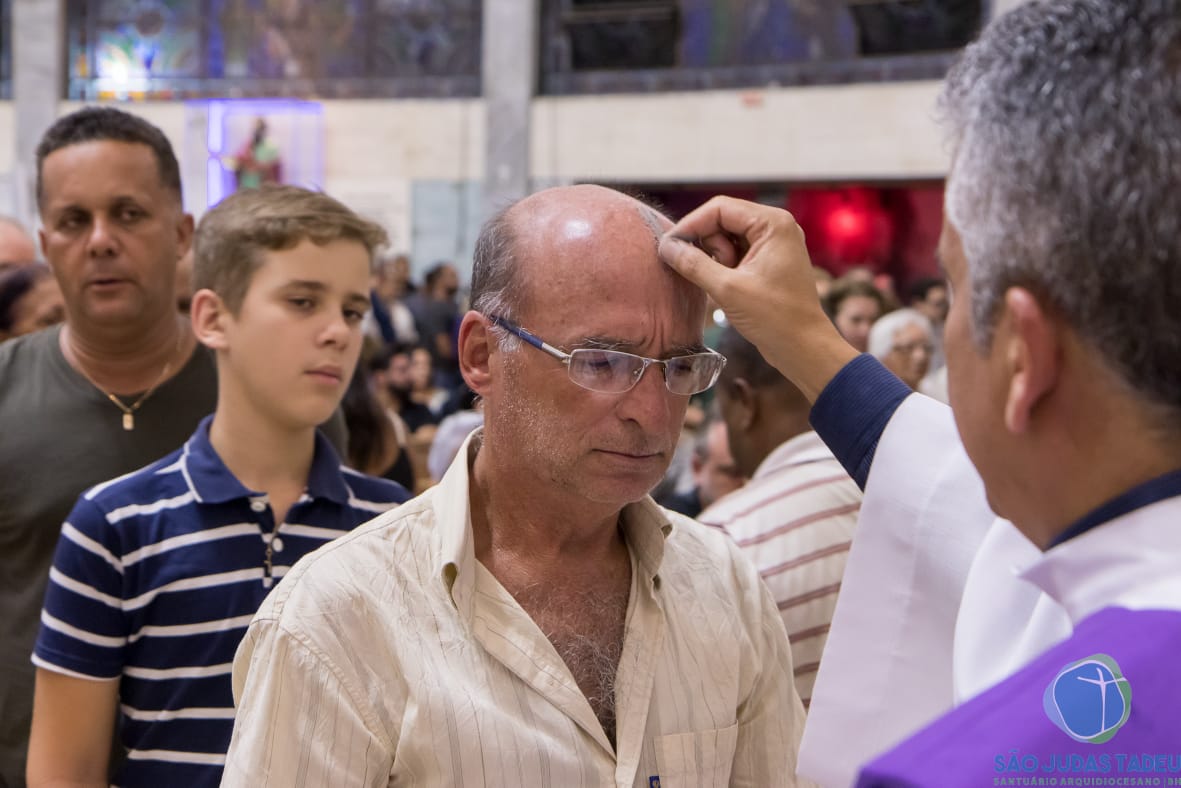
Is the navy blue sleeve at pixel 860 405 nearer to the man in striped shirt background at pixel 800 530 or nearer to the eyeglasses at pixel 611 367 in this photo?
the eyeglasses at pixel 611 367

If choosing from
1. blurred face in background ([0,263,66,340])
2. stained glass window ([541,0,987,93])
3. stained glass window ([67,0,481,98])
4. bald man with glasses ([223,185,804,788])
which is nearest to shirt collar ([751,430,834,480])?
bald man with glasses ([223,185,804,788])

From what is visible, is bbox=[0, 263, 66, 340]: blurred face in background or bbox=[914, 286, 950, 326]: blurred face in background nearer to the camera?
bbox=[0, 263, 66, 340]: blurred face in background

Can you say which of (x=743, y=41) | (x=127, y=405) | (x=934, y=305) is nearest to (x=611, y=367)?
(x=127, y=405)

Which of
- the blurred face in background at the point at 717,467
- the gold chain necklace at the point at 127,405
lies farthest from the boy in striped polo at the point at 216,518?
the blurred face in background at the point at 717,467

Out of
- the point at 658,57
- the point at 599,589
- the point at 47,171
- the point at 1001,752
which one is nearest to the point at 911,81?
the point at 658,57

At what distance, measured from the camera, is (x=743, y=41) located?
14812mm

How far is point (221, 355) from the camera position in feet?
9.29

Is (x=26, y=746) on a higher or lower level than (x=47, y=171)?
lower

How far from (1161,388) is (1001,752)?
0.38m

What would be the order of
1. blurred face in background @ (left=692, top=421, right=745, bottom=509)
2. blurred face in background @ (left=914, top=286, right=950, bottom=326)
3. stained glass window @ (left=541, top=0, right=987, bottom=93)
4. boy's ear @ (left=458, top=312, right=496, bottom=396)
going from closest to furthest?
boy's ear @ (left=458, top=312, right=496, bottom=396) < blurred face in background @ (left=692, top=421, right=745, bottom=509) < blurred face in background @ (left=914, top=286, right=950, bottom=326) < stained glass window @ (left=541, top=0, right=987, bottom=93)

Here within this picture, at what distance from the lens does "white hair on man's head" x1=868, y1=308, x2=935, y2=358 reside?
6730mm

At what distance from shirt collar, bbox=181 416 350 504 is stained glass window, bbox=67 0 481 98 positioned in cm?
1339

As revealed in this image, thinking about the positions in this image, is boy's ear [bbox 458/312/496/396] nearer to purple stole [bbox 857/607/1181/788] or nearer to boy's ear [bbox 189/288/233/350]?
boy's ear [bbox 189/288/233/350]

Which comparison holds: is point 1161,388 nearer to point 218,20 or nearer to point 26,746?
point 26,746
